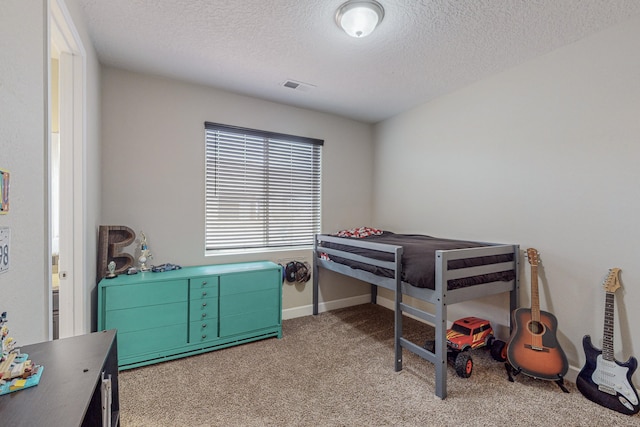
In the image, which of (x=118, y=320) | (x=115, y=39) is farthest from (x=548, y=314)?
(x=115, y=39)

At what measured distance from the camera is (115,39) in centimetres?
203

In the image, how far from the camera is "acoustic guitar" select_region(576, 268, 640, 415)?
1.69 m

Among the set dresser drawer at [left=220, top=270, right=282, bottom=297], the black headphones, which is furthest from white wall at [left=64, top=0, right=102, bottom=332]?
the black headphones

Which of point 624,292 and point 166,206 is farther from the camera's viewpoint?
point 166,206

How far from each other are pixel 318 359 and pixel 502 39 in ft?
8.77

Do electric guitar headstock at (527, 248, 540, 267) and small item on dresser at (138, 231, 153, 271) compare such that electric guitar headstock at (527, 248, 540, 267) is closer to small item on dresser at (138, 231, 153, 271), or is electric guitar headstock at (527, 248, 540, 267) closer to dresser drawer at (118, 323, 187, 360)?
dresser drawer at (118, 323, 187, 360)

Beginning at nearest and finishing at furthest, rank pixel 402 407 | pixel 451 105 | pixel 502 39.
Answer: pixel 402 407, pixel 502 39, pixel 451 105

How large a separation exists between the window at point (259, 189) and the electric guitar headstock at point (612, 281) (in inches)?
99.2

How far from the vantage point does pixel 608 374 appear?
69.2 inches

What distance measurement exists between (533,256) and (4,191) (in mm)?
2878

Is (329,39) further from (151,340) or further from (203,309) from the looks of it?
(151,340)

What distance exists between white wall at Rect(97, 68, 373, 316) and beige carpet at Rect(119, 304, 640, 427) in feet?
3.06

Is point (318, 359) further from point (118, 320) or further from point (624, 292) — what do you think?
point (624, 292)

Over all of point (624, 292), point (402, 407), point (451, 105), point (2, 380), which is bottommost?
point (402, 407)
